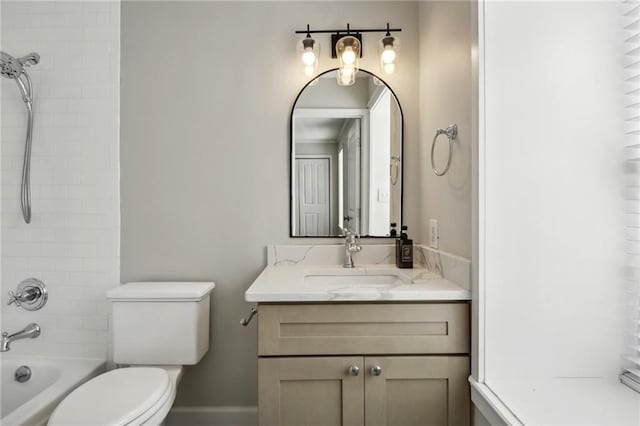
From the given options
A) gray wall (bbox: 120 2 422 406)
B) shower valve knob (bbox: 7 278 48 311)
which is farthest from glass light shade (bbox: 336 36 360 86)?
shower valve knob (bbox: 7 278 48 311)

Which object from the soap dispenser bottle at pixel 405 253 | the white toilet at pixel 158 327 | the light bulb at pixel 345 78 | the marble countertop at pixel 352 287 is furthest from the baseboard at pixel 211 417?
the light bulb at pixel 345 78

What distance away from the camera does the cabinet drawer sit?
1.24m

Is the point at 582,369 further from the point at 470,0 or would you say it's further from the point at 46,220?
the point at 46,220

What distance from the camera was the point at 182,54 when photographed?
183 cm

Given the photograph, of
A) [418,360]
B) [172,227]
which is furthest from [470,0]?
[172,227]

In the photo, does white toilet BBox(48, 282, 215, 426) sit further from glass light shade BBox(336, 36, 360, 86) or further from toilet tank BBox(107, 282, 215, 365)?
glass light shade BBox(336, 36, 360, 86)

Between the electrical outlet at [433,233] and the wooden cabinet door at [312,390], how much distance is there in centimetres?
67

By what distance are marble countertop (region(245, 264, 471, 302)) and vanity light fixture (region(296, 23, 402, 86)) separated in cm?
98

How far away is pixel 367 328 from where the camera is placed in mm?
1253

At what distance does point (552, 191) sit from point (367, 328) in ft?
2.53

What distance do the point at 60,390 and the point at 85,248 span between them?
2.23ft

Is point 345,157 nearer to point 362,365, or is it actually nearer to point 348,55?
point 348,55

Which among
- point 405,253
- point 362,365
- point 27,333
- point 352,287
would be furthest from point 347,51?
point 27,333

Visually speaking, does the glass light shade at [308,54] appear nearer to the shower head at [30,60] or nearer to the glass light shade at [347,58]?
the glass light shade at [347,58]
